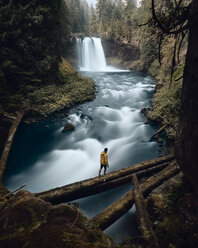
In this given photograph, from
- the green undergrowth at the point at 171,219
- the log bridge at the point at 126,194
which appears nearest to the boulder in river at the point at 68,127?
the log bridge at the point at 126,194

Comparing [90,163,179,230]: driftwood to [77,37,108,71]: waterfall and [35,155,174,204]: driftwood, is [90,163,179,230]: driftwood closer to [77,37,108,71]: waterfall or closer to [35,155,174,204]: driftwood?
[35,155,174,204]: driftwood

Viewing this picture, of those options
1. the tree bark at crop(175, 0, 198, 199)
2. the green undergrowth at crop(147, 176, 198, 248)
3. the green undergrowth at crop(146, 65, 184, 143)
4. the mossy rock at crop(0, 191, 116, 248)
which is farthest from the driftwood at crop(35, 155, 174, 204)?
the green undergrowth at crop(146, 65, 184, 143)

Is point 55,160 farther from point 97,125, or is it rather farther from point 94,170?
point 97,125

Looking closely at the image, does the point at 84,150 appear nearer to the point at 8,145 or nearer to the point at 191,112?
the point at 8,145

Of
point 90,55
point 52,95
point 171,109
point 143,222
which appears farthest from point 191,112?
point 90,55

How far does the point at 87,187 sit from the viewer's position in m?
6.83

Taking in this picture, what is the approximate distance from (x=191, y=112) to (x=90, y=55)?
45884 mm

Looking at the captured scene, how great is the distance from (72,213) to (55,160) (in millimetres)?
8122

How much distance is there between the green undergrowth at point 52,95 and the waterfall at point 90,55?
2301cm

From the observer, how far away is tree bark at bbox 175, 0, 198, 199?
12.3ft

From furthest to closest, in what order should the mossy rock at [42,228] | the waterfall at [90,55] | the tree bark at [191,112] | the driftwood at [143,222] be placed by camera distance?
1. the waterfall at [90,55]
2. the driftwood at [143,222]
3. the tree bark at [191,112]
4. the mossy rock at [42,228]

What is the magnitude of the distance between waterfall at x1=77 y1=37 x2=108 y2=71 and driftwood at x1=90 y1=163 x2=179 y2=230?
129 ft

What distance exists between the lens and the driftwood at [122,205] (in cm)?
529

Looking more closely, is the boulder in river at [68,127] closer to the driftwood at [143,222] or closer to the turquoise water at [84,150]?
the turquoise water at [84,150]
